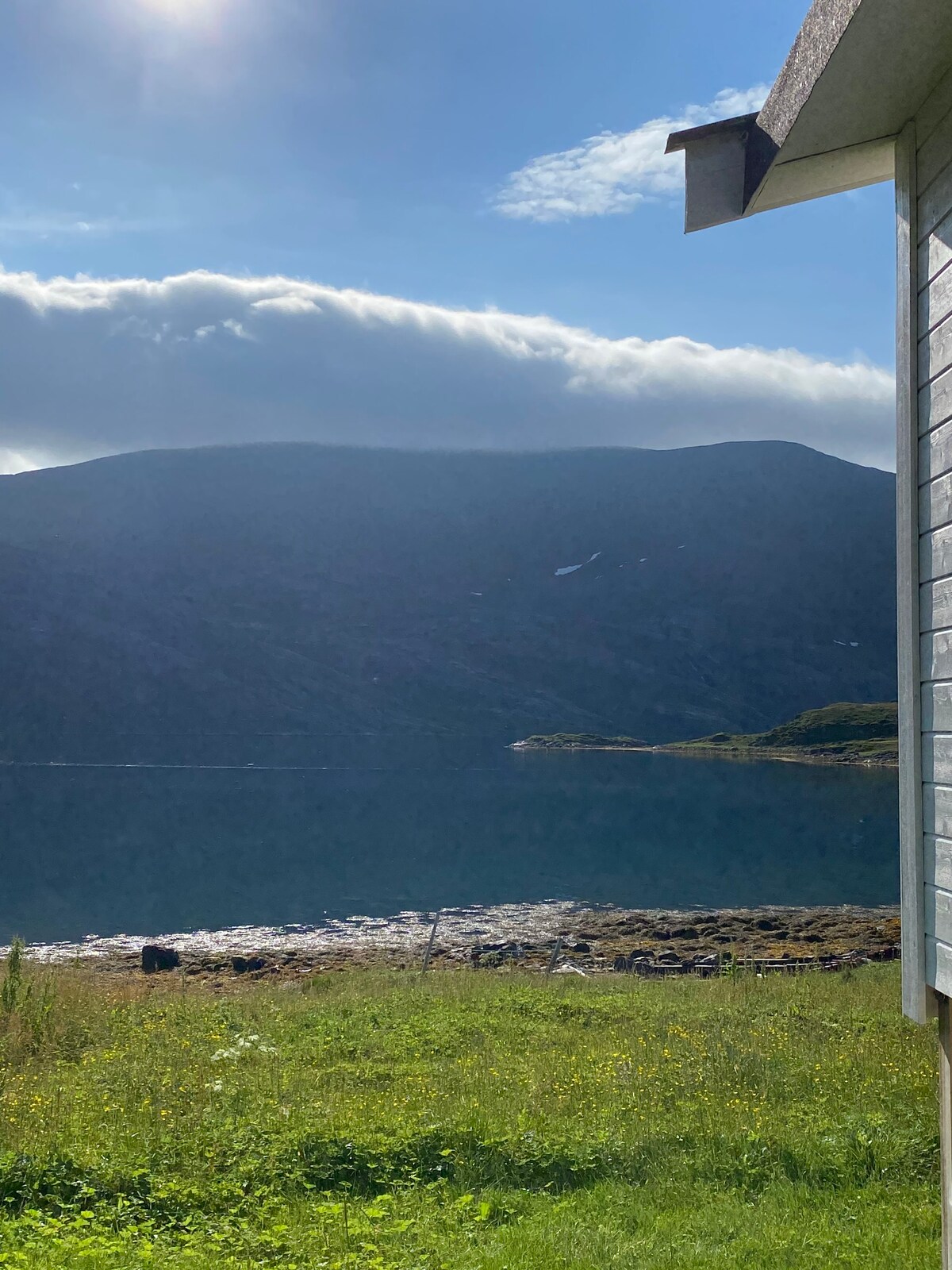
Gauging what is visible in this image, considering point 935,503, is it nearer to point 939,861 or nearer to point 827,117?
point 939,861

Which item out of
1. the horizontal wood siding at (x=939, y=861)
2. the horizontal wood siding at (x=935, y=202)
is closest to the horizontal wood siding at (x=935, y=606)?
the horizontal wood siding at (x=939, y=861)

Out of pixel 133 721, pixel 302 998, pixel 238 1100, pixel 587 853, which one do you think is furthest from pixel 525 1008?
pixel 133 721

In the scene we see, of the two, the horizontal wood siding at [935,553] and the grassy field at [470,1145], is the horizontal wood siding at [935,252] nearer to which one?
the horizontal wood siding at [935,553]

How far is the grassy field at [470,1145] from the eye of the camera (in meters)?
6.85

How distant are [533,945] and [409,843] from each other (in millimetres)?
→ 28092

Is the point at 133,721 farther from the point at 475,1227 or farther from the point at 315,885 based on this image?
the point at 475,1227

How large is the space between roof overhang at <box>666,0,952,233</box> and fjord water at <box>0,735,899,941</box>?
34.5 meters

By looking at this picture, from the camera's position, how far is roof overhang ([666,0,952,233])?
4.54m

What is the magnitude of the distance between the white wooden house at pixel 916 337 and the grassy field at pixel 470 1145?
2759 millimetres

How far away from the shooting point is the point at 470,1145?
29.7ft

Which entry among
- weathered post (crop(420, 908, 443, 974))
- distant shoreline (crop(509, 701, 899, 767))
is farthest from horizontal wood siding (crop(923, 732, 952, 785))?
distant shoreline (crop(509, 701, 899, 767))

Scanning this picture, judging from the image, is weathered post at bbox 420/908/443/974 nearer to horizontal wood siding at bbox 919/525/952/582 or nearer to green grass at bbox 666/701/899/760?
horizontal wood siding at bbox 919/525/952/582

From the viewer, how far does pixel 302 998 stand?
20.3m

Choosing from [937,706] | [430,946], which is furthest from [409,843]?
[937,706]
